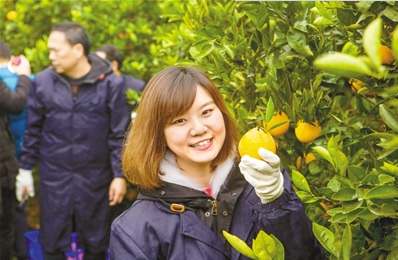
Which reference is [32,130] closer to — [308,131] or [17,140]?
[17,140]

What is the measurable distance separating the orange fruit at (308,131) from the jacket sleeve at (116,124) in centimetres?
221

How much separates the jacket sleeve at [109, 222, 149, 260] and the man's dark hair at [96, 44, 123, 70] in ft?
10.6

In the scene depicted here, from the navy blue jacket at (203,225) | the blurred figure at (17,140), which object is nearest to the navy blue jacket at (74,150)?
the blurred figure at (17,140)

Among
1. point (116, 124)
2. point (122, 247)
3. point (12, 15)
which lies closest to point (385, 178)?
point (122, 247)

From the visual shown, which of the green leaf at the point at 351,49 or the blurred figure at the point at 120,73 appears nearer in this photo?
the green leaf at the point at 351,49

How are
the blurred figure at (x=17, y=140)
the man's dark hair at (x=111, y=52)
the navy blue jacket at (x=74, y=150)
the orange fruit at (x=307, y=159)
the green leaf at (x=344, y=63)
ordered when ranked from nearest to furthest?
the green leaf at (x=344, y=63) → the orange fruit at (x=307, y=159) → the navy blue jacket at (x=74, y=150) → the blurred figure at (x=17, y=140) → the man's dark hair at (x=111, y=52)

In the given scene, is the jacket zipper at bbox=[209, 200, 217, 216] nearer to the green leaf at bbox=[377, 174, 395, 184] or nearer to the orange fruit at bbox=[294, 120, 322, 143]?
the orange fruit at bbox=[294, 120, 322, 143]

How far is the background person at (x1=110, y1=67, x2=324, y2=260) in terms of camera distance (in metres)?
1.74

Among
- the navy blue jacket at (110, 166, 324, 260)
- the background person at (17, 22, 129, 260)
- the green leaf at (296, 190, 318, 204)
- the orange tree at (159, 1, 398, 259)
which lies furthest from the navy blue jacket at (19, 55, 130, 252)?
the green leaf at (296, 190, 318, 204)

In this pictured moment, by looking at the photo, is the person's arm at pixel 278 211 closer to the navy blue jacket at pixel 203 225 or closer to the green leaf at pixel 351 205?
the navy blue jacket at pixel 203 225

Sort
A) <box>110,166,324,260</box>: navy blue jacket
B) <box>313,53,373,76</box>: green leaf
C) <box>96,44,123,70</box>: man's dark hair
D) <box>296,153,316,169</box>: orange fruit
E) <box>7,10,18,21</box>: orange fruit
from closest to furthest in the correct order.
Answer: <box>313,53,373,76</box>: green leaf
<box>110,166,324,260</box>: navy blue jacket
<box>296,153,316,169</box>: orange fruit
<box>96,44,123,70</box>: man's dark hair
<box>7,10,18,21</box>: orange fruit

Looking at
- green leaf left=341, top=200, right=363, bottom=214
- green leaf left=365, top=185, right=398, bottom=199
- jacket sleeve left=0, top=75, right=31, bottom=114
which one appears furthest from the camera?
jacket sleeve left=0, top=75, right=31, bottom=114

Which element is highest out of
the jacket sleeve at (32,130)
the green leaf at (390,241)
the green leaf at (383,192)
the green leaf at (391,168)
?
the green leaf at (391,168)

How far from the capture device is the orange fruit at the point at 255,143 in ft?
5.21
